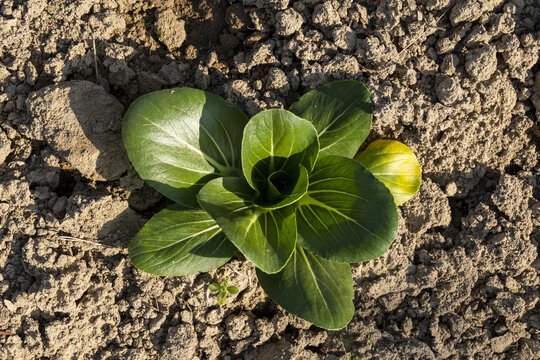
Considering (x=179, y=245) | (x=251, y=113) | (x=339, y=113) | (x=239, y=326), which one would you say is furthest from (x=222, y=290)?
(x=339, y=113)

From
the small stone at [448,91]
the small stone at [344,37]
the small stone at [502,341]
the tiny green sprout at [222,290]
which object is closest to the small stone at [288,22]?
the small stone at [344,37]

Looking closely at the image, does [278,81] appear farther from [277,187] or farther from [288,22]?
[277,187]

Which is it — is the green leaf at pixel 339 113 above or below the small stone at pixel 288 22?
below

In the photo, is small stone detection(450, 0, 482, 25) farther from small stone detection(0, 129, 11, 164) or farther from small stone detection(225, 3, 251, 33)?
small stone detection(0, 129, 11, 164)

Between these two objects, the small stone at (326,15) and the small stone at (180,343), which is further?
the small stone at (326,15)

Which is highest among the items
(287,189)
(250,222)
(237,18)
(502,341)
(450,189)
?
(237,18)

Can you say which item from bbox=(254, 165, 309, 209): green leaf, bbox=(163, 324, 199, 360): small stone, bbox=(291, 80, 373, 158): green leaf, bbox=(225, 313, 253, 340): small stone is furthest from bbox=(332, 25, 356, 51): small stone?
bbox=(163, 324, 199, 360): small stone

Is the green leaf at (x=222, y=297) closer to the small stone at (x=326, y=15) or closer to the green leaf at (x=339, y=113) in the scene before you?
the green leaf at (x=339, y=113)
